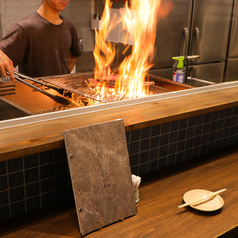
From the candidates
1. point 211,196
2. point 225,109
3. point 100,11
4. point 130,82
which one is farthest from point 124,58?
point 211,196

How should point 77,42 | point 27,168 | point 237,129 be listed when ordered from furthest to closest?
1. point 237,129
2. point 77,42
3. point 27,168

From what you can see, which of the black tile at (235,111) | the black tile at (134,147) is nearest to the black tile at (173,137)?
the black tile at (134,147)

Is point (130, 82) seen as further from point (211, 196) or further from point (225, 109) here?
point (211, 196)

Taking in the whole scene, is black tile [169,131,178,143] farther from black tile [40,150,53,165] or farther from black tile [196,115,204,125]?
black tile [40,150,53,165]

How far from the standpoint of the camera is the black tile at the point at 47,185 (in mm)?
1271

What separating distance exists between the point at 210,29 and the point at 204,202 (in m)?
1.75

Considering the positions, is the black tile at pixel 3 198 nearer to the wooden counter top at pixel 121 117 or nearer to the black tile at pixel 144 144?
the wooden counter top at pixel 121 117

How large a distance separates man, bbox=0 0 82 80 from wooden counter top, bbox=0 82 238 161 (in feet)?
0.98

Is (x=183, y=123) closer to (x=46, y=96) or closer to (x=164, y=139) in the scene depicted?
(x=164, y=139)

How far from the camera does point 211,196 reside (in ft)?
4.56

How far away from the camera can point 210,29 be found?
269cm

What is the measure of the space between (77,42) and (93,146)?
2.09 feet

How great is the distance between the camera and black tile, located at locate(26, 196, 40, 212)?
1.26 metres

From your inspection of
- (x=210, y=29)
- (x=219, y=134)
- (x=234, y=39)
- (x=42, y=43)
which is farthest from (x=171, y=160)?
(x=234, y=39)
